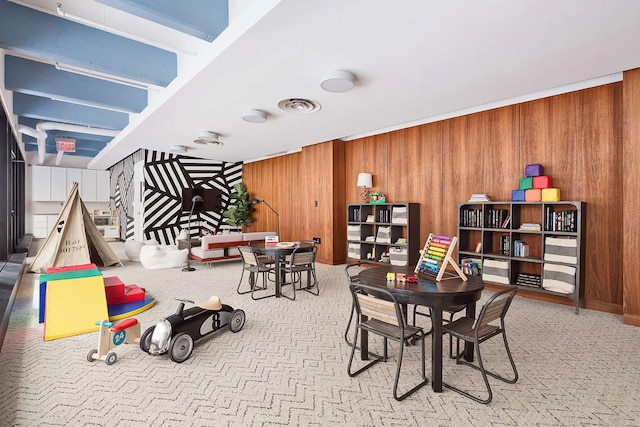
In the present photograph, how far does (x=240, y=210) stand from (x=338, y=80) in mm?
6917

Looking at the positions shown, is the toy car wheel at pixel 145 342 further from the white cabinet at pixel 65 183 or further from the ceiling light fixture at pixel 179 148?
the white cabinet at pixel 65 183

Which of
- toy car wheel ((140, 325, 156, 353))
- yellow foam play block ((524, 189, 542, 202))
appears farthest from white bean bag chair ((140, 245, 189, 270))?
yellow foam play block ((524, 189, 542, 202))

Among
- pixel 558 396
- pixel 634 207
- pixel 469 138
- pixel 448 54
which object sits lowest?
pixel 558 396

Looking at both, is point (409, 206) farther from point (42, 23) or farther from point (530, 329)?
point (42, 23)

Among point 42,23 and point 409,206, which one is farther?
point 409,206

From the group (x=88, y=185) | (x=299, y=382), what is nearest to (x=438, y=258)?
(x=299, y=382)

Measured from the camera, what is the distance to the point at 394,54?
10.5ft

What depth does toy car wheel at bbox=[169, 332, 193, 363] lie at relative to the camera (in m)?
2.58

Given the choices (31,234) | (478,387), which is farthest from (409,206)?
(31,234)

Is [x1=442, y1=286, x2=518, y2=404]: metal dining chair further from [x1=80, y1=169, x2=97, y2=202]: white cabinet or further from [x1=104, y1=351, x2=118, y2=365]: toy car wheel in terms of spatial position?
[x1=80, y1=169, x2=97, y2=202]: white cabinet

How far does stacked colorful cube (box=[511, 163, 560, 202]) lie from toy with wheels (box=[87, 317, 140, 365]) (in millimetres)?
4793

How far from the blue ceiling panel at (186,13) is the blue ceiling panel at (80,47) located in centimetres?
135

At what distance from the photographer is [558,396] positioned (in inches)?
85.2

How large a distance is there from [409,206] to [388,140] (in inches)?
59.4
